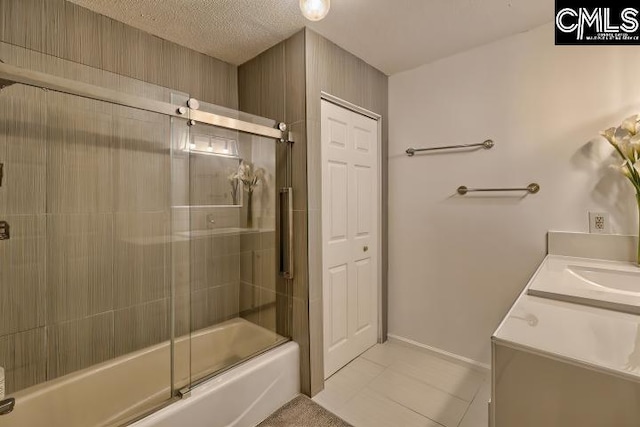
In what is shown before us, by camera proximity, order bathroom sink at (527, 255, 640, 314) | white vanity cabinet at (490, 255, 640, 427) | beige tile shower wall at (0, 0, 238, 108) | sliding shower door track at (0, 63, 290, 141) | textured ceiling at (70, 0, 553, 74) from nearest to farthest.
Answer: white vanity cabinet at (490, 255, 640, 427) < bathroom sink at (527, 255, 640, 314) < sliding shower door track at (0, 63, 290, 141) < beige tile shower wall at (0, 0, 238, 108) < textured ceiling at (70, 0, 553, 74)

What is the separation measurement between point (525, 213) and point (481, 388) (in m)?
1.20

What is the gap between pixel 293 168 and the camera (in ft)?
6.35

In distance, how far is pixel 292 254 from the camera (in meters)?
1.91

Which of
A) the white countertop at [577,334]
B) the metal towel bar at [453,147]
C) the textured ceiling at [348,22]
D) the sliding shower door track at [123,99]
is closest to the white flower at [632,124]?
the metal towel bar at [453,147]

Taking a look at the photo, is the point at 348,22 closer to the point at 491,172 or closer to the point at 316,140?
the point at 316,140

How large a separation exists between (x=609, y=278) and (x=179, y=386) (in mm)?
2165

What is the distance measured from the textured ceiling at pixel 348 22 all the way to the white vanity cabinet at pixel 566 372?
1.68m

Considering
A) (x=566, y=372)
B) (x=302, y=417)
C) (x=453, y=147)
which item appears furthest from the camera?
(x=453, y=147)

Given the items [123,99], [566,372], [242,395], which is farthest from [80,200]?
[566,372]

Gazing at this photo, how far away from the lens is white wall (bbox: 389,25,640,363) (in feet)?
5.51

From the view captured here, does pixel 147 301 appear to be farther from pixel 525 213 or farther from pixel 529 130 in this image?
pixel 529 130

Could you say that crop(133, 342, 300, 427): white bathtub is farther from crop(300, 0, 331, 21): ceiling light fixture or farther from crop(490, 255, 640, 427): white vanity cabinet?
crop(300, 0, 331, 21): ceiling light fixture

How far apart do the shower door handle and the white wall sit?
3.43 feet

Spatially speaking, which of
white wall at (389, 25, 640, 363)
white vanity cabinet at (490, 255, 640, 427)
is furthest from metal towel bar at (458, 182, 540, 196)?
white vanity cabinet at (490, 255, 640, 427)
